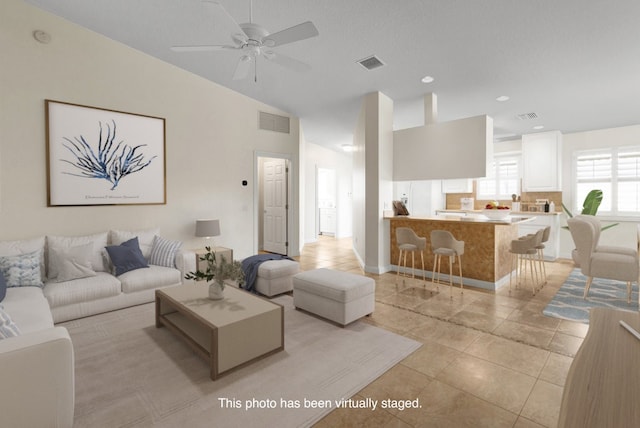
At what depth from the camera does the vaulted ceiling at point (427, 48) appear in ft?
10.3

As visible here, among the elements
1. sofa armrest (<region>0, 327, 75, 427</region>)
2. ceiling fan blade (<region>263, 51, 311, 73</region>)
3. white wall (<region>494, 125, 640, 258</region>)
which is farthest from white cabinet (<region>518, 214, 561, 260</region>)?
sofa armrest (<region>0, 327, 75, 427</region>)

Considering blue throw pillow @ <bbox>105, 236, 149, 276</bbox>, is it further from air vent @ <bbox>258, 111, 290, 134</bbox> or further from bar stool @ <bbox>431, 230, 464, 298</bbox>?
bar stool @ <bbox>431, 230, 464, 298</bbox>

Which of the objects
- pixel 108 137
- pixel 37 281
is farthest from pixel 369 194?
pixel 37 281

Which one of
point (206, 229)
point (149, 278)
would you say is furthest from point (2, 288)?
point (206, 229)

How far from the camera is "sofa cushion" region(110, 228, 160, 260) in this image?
4.18 m

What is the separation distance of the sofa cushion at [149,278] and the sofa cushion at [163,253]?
12 cm

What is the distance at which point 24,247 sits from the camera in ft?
11.4

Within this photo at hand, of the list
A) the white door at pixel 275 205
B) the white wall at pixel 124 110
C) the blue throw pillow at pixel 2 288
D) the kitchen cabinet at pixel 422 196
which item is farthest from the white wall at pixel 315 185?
the blue throw pillow at pixel 2 288

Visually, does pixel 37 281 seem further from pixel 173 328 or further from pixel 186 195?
pixel 186 195

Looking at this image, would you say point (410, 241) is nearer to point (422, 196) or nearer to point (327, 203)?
point (422, 196)

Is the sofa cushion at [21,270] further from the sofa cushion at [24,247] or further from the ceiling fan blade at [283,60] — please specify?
the ceiling fan blade at [283,60]

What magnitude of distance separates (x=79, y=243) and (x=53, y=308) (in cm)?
93

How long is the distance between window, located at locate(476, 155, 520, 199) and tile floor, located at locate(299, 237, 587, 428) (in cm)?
398

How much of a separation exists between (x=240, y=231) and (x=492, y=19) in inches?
194
